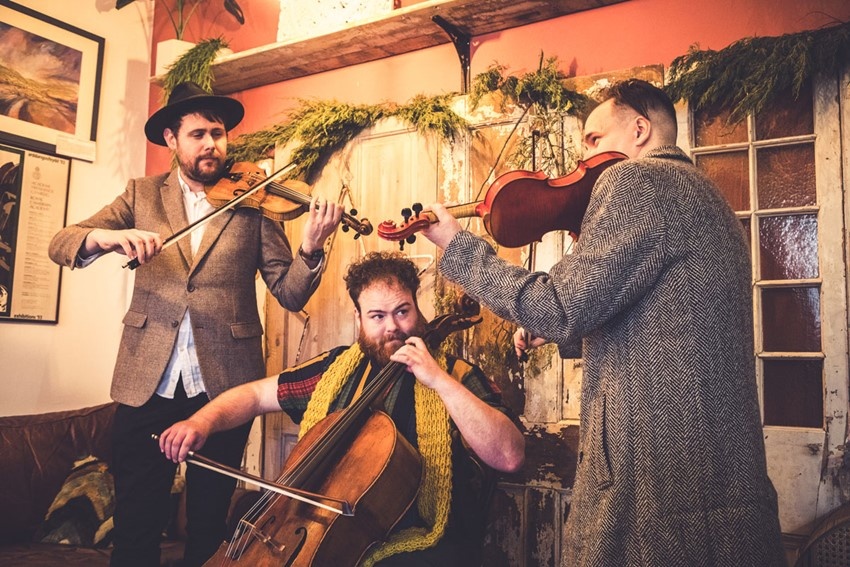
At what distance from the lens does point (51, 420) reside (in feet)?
10.1

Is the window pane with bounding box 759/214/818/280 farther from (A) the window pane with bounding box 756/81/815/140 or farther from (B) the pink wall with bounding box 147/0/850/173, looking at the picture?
(B) the pink wall with bounding box 147/0/850/173

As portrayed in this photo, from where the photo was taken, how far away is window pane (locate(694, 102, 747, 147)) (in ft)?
8.08

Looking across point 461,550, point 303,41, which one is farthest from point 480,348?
point 303,41

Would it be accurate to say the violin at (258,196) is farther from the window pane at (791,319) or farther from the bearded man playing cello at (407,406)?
the window pane at (791,319)

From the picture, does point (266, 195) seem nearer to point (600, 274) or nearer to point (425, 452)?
point (425, 452)

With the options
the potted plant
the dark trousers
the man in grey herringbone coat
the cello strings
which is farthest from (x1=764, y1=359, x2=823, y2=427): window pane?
the potted plant

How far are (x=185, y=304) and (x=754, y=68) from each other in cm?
210

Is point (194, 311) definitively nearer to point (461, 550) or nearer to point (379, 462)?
point (379, 462)

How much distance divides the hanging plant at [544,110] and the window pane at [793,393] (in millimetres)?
1043

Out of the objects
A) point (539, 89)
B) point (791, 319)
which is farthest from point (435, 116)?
point (791, 319)

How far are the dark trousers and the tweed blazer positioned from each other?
9 centimetres

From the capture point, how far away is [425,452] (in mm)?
2037

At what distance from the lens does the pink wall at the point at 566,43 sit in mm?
2498

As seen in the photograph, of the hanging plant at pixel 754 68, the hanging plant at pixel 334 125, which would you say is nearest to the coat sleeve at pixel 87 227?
the hanging plant at pixel 334 125
